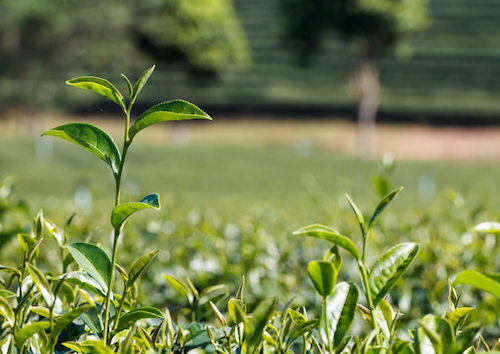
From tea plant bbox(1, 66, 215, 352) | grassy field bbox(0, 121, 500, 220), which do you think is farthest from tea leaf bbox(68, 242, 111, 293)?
grassy field bbox(0, 121, 500, 220)

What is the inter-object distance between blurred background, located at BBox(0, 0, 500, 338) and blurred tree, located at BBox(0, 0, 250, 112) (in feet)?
0.23

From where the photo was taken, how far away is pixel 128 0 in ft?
55.9

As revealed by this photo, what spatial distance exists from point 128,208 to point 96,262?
0.31 ft

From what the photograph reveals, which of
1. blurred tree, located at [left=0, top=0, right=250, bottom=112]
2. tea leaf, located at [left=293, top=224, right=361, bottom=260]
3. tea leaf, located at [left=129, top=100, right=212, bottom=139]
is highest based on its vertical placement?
tea leaf, located at [left=129, top=100, right=212, bottom=139]

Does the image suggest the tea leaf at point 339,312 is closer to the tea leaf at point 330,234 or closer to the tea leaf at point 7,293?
the tea leaf at point 330,234

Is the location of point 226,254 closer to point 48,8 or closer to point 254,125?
point 48,8

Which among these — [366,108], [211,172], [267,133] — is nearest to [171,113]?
[211,172]

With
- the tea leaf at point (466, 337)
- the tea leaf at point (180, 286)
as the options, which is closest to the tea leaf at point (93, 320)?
the tea leaf at point (180, 286)

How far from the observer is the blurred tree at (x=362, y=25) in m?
14.4

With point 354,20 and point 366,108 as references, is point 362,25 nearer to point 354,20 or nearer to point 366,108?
point 354,20

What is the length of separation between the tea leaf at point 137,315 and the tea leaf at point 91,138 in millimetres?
140

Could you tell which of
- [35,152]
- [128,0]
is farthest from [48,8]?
[35,152]

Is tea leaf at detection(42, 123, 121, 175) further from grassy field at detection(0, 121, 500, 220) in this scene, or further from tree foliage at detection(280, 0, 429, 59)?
tree foliage at detection(280, 0, 429, 59)

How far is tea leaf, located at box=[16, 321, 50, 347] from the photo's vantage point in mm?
432
